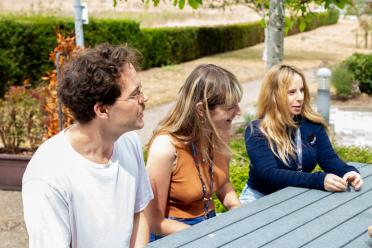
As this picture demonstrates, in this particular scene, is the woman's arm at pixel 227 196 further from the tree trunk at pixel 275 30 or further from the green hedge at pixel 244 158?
the tree trunk at pixel 275 30

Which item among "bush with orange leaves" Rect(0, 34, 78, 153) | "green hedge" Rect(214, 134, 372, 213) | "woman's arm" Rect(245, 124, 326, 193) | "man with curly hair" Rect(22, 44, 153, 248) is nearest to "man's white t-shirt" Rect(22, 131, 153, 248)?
"man with curly hair" Rect(22, 44, 153, 248)

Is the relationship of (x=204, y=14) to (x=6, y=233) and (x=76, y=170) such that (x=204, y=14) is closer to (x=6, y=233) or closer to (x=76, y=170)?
(x=6, y=233)

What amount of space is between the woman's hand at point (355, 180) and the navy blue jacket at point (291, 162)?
173 millimetres

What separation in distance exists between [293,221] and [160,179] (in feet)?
2.11

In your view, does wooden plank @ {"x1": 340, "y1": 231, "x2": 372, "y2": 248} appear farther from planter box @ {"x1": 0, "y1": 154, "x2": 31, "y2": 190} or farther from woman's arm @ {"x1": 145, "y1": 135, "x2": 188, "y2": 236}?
planter box @ {"x1": 0, "y1": 154, "x2": 31, "y2": 190}

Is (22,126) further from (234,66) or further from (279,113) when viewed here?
(234,66)

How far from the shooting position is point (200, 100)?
283 centimetres

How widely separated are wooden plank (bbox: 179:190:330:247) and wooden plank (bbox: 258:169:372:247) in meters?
0.06

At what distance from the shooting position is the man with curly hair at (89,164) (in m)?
2.06

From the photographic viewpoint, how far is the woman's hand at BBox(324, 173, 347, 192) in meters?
2.97

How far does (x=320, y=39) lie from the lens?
120 ft

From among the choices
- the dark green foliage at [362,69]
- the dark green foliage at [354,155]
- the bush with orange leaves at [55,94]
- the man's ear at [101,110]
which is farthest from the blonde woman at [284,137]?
the dark green foliage at [362,69]

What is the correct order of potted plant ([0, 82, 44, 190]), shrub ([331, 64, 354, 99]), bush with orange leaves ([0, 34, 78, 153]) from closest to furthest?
bush with orange leaves ([0, 34, 78, 153]) < potted plant ([0, 82, 44, 190]) < shrub ([331, 64, 354, 99])

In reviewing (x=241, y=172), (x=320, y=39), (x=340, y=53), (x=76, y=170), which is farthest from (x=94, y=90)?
(x=320, y=39)
